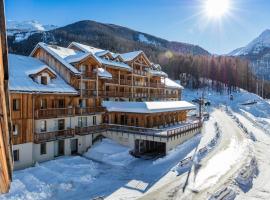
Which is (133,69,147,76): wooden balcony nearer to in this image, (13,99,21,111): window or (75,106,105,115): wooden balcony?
(75,106,105,115): wooden balcony

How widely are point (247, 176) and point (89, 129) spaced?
66.0ft

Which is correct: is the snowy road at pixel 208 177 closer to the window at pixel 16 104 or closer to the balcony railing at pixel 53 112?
the balcony railing at pixel 53 112

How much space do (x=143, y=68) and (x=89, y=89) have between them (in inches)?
723

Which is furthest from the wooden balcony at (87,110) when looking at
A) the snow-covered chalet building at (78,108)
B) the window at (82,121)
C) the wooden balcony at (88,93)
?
the wooden balcony at (88,93)

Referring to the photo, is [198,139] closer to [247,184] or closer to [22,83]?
[247,184]

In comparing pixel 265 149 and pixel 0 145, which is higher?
pixel 0 145

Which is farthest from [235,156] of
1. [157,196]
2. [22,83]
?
[22,83]

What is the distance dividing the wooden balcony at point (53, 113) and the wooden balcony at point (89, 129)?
2.41 m

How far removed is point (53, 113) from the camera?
33.1 meters

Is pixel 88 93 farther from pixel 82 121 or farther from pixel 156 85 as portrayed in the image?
pixel 156 85

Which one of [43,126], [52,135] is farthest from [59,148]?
[43,126]

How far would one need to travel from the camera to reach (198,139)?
42.1 m

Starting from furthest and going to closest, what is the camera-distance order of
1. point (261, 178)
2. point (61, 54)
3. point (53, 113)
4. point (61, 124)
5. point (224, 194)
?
point (61, 54) < point (61, 124) < point (53, 113) < point (261, 178) < point (224, 194)

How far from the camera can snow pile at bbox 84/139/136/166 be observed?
34469mm
